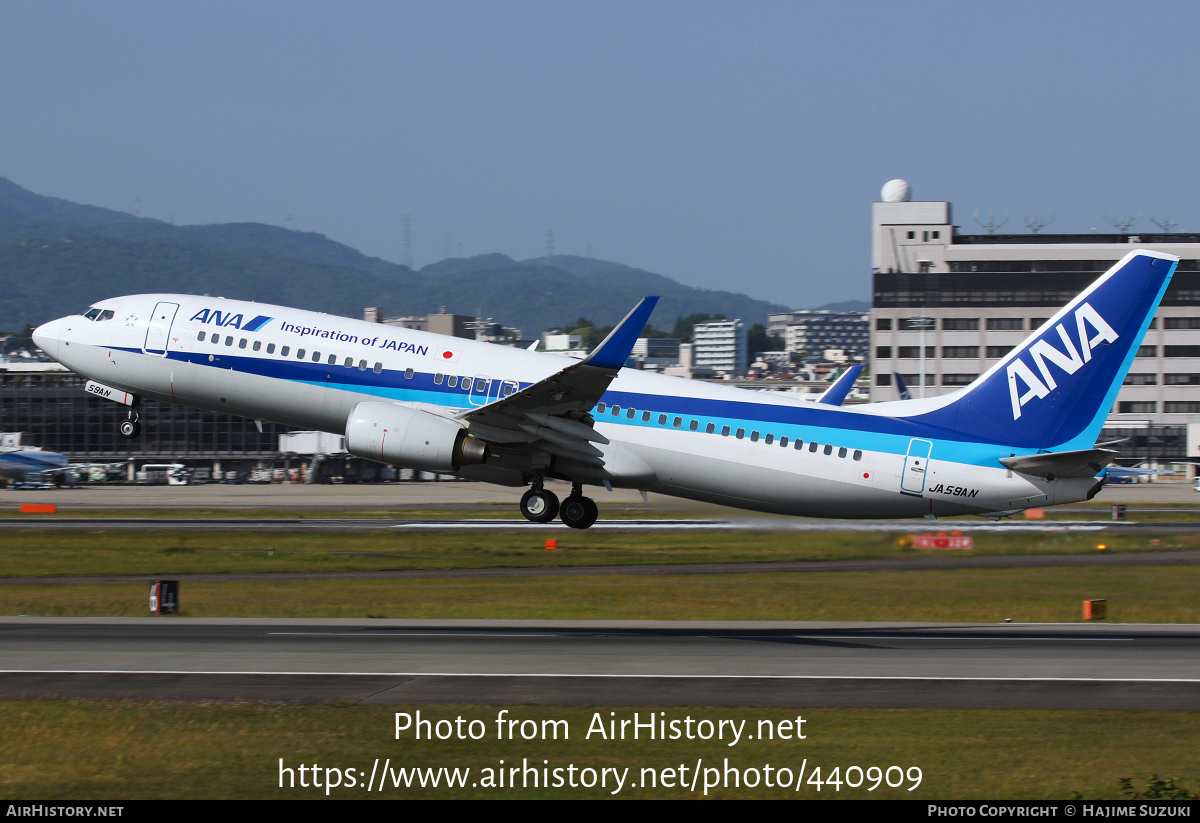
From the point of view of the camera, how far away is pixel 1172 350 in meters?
124

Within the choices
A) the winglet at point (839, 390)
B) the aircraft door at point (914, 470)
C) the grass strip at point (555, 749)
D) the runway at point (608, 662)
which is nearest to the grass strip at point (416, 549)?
the winglet at point (839, 390)

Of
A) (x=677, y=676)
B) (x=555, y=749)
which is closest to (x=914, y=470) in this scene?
(x=677, y=676)

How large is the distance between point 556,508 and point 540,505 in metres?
0.51

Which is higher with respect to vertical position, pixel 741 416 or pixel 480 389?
pixel 480 389

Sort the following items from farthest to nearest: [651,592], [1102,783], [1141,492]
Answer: [1141,492], [651,592], [1102,783]

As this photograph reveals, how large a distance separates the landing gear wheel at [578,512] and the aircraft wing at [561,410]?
1.42 m

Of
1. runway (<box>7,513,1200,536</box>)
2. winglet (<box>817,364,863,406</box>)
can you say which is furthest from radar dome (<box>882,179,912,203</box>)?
winglet (<box>817,364,863,406</box>)

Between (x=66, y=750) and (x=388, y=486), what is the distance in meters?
85.2

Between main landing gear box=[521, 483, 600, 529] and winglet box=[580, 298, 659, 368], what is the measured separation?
470 centimetres

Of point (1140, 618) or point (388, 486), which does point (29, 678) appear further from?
point (388, 486)

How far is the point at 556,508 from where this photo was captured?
3228 centimetres

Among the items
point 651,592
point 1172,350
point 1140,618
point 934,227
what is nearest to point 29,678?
point 651,592

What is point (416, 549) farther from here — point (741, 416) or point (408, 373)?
point (741, 416)
